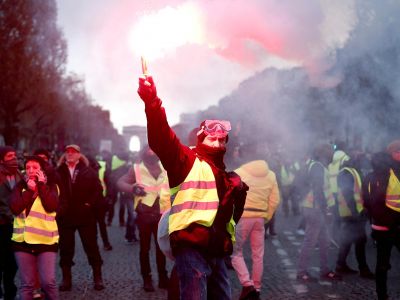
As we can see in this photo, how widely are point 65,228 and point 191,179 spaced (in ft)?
14.1

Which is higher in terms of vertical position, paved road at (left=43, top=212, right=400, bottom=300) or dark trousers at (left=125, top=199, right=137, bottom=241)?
dark trousers at (left=125, top=199, right=137, bottom=241)

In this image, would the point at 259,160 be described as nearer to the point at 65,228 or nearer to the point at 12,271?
the point at 65,228

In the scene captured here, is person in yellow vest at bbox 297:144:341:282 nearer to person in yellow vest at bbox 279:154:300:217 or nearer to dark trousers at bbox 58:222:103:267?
dark trousers at bbox 58:222:103:267

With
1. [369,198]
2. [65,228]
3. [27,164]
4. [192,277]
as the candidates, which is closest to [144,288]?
[65,228]

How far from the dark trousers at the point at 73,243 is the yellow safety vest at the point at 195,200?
4102 mm

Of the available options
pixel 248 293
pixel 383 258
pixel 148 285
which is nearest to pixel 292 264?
pixel 248 293

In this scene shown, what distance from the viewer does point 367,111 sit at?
1295 cm

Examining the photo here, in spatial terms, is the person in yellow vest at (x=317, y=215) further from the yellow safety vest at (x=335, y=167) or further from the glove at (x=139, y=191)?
the glove at (x=139, y=191)

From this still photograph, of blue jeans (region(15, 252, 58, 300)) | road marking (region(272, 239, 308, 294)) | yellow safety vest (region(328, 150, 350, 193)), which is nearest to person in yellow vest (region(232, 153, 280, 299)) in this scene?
road marking (region(272, 239, 308, 294))

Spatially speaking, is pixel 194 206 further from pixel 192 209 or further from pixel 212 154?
pixel 212 154

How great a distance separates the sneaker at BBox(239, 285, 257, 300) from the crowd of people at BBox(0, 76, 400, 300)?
0.04 feet

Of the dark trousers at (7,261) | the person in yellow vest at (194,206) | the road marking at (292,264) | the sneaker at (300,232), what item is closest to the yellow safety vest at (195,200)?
the person in yellow vest at (194,206)

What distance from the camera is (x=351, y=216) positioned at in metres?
9.12

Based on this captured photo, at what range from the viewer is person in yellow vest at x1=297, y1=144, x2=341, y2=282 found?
843 centimetres
